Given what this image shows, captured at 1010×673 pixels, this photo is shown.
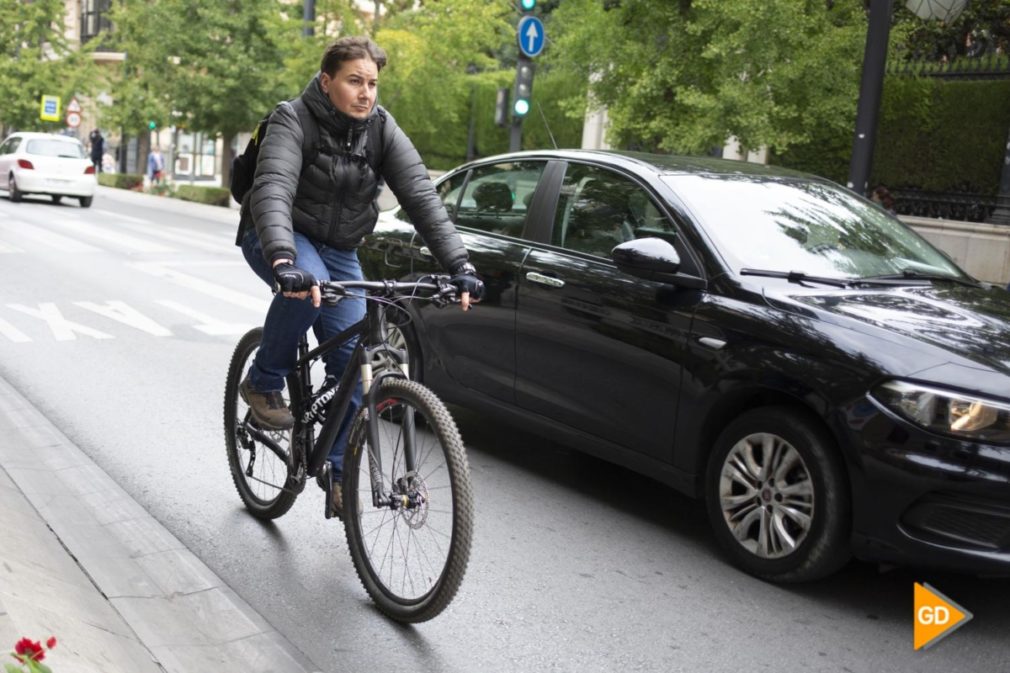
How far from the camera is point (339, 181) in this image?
4.33 metres

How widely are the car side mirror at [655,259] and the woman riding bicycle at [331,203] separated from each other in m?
0.87

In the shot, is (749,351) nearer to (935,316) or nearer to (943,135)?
(935,316)

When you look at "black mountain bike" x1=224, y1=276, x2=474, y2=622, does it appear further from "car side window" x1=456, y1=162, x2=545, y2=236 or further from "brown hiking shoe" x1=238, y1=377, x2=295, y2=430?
"car side window" x1=456, y1=162, x2=545, y2=236

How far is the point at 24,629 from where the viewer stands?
3.10 meters

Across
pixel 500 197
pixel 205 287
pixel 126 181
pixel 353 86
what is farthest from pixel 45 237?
pixel 126 181

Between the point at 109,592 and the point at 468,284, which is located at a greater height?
the point at 468,284

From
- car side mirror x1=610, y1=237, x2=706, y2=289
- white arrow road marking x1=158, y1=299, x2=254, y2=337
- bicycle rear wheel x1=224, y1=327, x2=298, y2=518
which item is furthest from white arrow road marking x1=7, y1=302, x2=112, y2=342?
car side mirror x1=610, y1=237, x2=706, y2=289

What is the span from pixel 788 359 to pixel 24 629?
272cm

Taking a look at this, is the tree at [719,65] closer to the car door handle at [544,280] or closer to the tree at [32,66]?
the car door handle at [544,280]

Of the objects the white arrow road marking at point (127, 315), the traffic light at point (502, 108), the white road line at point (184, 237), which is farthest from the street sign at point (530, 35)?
the white arrow road marking at point (127, 315)

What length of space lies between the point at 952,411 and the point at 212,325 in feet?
25.3

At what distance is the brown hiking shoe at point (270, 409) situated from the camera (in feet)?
15.2

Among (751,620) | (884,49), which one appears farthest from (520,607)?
(884,49)

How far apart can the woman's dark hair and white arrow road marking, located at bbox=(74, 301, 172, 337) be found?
20.2 feet
